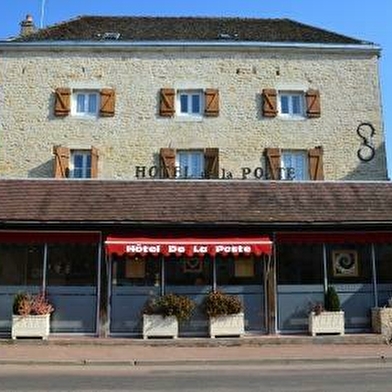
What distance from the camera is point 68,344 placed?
16641 millimetres

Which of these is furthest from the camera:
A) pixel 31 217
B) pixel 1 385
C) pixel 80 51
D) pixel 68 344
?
pixel 80 51

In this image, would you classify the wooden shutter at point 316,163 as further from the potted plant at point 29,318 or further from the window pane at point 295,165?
the potted plant at point 29,318

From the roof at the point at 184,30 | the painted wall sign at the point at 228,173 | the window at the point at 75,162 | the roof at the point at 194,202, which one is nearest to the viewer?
the roof at the point at 194,202

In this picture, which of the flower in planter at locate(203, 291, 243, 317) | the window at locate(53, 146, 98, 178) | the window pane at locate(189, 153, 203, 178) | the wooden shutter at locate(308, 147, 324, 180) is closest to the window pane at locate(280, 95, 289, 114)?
the wooden shutter at locate(308, 147, 324, 180)

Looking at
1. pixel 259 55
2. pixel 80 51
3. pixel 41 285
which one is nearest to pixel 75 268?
pixel 41 285

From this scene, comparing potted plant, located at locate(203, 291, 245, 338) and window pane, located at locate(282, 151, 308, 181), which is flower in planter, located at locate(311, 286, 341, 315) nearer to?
potted plant, located at locate(203, 291, 245, 338)

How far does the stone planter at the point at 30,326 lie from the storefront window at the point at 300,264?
21.3ft

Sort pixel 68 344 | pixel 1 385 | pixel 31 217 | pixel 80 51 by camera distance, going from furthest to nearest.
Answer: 1. pixel 80 51
2. pixel 31 217
3. pixel 68 344
4. pixel 1 385

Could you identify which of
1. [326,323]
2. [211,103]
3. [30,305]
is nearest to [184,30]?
[211,103]

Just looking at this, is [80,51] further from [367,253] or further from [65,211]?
[367,253]

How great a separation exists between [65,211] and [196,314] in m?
4.56

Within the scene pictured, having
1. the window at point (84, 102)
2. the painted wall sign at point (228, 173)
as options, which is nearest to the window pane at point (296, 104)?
the painted wall sign at point (228, 173)

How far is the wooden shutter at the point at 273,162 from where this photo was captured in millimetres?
23812

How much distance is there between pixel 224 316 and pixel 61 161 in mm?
9212
